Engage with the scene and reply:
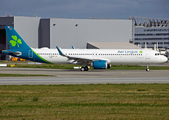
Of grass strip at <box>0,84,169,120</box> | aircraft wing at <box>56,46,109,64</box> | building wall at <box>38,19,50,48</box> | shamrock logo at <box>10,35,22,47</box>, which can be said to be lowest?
grass strip at <box>0,84,169,120</box>

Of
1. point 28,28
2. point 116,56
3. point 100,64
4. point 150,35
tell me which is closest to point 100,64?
point 100,64

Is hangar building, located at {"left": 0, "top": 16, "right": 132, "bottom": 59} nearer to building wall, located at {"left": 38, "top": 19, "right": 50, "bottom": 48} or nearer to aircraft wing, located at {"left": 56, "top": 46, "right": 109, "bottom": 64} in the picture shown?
building wall, located at {"left": 38, "top": 19, "right": 50, "bottom": 48}

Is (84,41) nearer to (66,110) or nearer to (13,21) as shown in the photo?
(13,21)

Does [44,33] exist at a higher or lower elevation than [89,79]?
higher

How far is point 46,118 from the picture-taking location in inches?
414

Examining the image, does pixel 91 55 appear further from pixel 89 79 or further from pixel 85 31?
pixel 85 31

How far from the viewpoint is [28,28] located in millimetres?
87938

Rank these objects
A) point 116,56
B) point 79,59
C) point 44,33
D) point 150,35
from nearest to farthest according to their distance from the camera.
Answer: point 79,59 < point 116,56 < point 44,33 < point 150,35

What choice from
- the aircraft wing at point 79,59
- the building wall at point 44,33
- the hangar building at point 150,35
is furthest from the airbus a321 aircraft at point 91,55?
the hangar building at point 150,35

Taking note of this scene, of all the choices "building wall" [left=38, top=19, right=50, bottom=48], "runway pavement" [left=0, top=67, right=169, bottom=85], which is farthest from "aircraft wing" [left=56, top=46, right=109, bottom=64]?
"building wall" [left=38, top=19, right=50, bottom=48]

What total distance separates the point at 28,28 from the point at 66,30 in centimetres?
1305

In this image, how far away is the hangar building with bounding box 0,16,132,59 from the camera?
8725cm

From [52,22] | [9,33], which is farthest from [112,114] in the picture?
[52,22]

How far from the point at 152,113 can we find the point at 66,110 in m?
3.94
